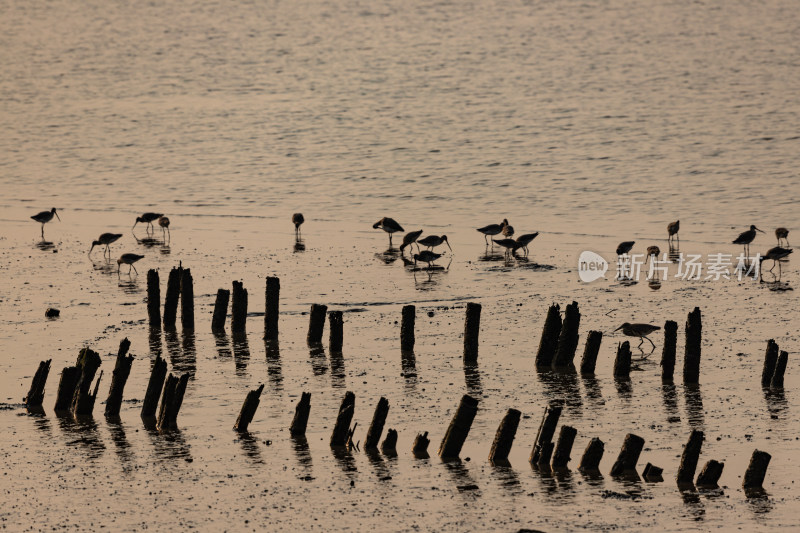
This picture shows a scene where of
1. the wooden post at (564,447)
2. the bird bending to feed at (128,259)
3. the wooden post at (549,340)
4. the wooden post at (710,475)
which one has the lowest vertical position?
the wooden post at (710,475)

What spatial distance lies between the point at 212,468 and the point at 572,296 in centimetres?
1253

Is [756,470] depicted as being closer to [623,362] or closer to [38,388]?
[623,362]

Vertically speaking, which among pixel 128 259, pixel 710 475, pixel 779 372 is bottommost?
pixel 710 475

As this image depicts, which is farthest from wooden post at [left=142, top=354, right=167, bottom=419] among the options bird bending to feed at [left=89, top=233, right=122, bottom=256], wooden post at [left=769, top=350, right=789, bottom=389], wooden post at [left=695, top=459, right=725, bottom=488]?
bird bending to feed at [left=89, top=233, right=122, bottom=256]

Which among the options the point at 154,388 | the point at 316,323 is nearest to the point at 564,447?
→ the point at 154,388

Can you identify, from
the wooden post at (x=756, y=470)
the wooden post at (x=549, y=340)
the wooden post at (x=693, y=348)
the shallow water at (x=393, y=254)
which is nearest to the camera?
the wooden post at (x=756, y=470)

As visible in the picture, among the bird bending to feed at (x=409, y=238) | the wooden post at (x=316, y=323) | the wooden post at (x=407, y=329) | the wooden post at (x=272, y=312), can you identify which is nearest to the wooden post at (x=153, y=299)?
the wooden post at (x=272, y=312)

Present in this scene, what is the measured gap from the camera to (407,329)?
22438mm

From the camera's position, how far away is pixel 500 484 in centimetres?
1617

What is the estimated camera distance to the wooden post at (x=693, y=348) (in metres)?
20.4

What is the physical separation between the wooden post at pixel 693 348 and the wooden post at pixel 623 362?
3.07ft

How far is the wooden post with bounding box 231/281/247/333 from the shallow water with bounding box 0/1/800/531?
39 centimetres

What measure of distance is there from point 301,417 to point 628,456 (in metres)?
4.84

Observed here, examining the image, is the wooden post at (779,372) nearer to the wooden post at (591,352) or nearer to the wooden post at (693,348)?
the wooden post at (693,348)
